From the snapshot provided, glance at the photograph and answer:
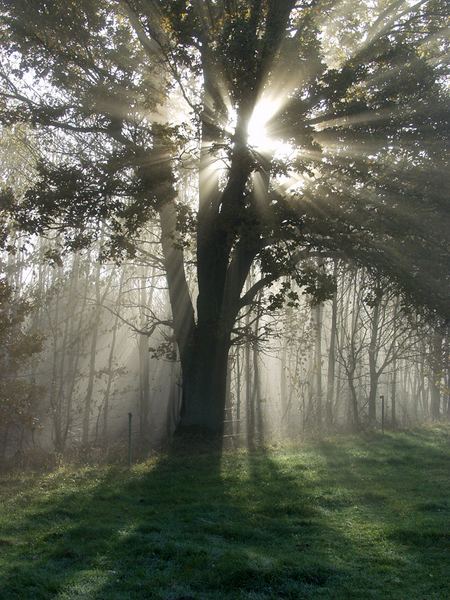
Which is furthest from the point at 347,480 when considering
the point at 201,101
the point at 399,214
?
the point at 201,101

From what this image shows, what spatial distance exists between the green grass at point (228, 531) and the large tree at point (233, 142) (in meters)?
3.73

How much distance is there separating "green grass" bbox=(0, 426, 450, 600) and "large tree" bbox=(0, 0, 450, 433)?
3.73m

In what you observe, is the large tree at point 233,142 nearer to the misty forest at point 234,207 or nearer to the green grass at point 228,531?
the misty forest at point 234,207

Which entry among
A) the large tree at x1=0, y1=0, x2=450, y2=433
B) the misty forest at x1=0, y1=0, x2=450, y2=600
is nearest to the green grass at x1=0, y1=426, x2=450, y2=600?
the misty forest at x1=0, y1=0, x2=450, y2=600

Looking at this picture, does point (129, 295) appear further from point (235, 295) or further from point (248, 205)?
point (248, 205)

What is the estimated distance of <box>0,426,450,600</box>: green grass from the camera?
630cm

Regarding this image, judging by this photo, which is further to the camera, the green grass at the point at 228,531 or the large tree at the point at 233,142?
the large tree at the point at 233,142

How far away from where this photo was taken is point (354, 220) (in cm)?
1461

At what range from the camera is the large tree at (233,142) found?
535 inches

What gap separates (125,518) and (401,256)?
8.74m

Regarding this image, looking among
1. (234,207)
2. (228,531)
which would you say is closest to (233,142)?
(234,207)

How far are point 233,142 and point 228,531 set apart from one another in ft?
26.7

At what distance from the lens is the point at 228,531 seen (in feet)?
27.7

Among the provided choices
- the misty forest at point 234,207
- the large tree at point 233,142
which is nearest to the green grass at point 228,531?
the misty forest at point 234,207
